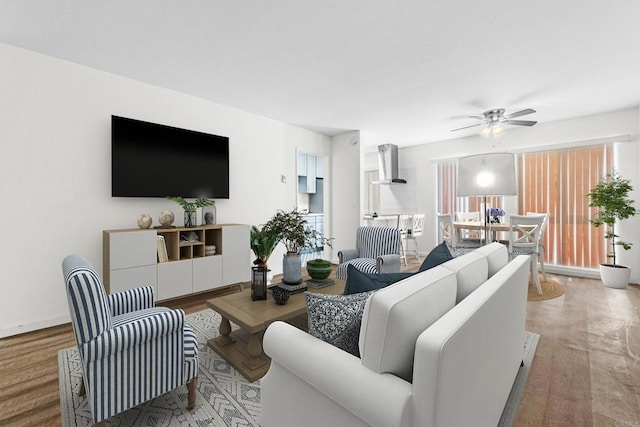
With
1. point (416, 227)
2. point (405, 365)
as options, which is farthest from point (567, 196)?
point (405, 365)

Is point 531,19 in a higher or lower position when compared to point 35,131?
higher

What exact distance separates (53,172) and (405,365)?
11.1 ft

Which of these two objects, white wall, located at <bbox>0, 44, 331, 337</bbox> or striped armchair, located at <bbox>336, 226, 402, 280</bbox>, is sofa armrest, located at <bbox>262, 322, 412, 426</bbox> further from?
white wall, located at <bbox>0, 44, 331, 337</bbox>

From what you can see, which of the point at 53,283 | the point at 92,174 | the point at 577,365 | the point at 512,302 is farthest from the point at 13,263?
the point at 577,365

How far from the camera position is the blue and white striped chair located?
122 cm

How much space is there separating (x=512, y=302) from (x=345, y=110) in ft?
10.8

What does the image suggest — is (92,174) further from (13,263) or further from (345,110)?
(345,110)

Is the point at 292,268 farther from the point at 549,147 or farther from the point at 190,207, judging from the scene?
the point at 549,147

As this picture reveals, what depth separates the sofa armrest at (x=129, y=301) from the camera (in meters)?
1.74

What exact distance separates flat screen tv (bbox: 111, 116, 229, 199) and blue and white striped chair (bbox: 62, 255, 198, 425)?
188cm

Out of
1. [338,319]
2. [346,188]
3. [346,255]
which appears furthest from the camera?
[346,188]

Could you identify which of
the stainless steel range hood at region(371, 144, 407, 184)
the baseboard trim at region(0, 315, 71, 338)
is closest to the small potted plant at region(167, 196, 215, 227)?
the baseboard trim at region(0, 315, 71, 338)

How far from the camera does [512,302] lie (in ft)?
4.97

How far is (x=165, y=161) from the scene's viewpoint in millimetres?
3361
